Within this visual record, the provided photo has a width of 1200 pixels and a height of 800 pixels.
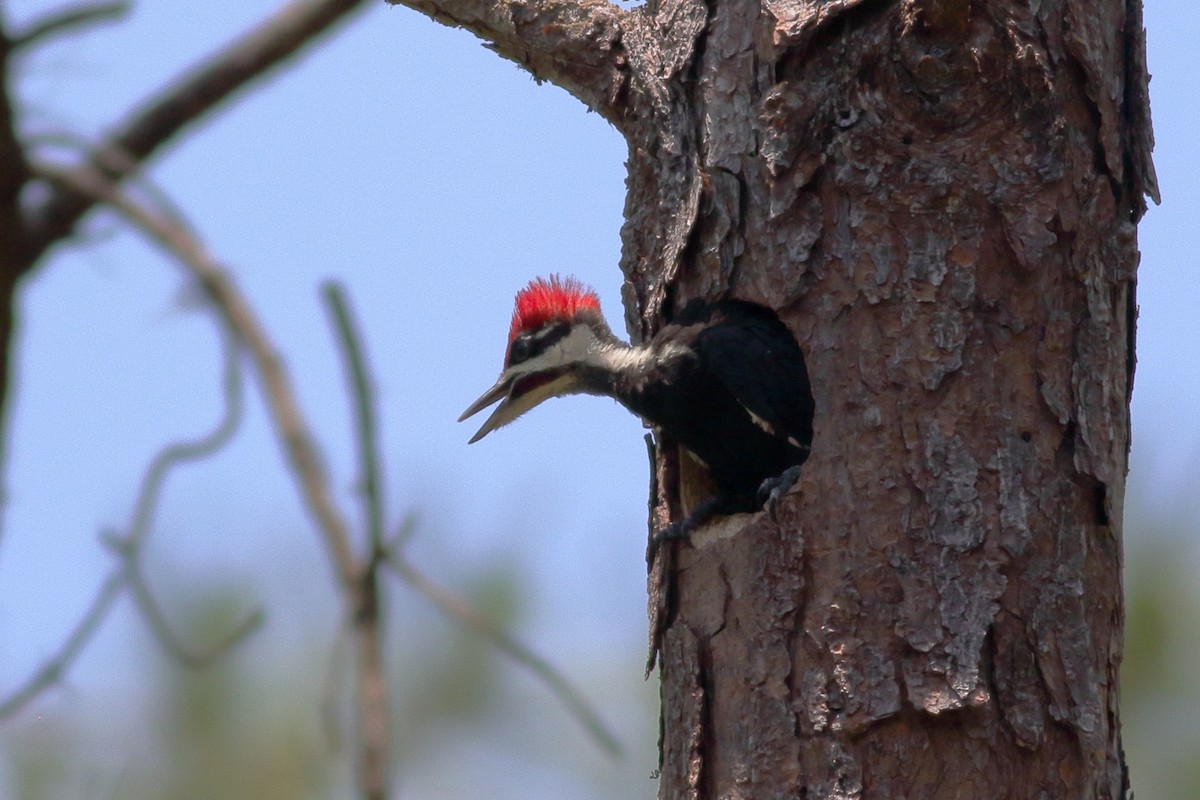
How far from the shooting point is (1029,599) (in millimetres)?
2666

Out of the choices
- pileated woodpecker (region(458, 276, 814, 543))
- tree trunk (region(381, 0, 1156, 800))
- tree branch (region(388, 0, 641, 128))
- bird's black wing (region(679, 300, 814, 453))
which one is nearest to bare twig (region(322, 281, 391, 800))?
tree trunk (region(381, 0, 1156, 800))

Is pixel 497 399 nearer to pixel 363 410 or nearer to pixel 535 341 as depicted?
pixel 535 341

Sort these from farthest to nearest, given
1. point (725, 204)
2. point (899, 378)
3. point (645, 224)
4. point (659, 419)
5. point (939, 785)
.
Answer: point (659, 419), point (645, 224), point (725, 204), point (899, 378), point (939, 785)

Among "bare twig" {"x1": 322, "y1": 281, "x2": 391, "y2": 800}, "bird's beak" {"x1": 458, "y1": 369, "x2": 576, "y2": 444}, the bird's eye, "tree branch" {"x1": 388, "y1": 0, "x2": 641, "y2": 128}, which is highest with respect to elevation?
→ "tree branch" {"x1": 388, "y1": 0, "x2": 641, "y2": 128}

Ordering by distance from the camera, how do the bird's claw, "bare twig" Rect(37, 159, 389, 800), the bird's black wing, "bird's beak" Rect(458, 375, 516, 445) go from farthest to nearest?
"bird's beak" Rect(458, 375, 516, 445), the bird's black wing, the bird's claw, "bare twig" Rect(37, 159, 389, 800)

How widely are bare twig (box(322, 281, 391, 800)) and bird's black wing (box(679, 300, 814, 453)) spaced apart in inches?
62.5

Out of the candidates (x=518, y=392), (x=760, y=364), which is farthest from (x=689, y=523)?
(x=518, y=392)

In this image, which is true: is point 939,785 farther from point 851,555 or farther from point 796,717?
point 851,555

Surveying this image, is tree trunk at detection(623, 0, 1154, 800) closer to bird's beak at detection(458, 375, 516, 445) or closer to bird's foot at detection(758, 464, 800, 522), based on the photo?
bird's foot at detection(758, 464, 800, 522)

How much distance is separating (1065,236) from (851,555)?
77 cm

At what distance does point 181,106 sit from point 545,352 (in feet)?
4.82

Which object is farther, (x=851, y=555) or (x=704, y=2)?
(x=704, y=2)

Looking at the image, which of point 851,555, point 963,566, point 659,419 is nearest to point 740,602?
point 851,555

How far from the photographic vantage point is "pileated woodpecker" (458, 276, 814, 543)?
10.9 ft
